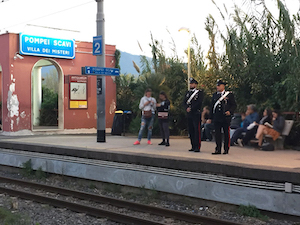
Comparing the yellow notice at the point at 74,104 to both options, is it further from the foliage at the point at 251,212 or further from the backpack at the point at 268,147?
the foliage at the point at 251,212

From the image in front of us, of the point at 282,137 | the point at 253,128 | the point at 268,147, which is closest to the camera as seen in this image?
the point at 268,147

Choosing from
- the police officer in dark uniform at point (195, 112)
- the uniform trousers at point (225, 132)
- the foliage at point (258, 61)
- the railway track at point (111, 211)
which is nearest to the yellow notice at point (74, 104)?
the foliage at point (258, 61)

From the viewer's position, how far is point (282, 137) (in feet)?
33.6

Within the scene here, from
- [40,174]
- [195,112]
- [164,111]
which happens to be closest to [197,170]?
[195,112]

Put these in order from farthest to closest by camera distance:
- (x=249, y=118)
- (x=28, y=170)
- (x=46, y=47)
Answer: (x=46, y=47)
(x=28, y=170)
(x=249, y=118)

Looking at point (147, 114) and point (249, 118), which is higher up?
point (147, 114)

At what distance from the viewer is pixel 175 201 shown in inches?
324

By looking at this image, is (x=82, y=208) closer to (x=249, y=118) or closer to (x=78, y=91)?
(x=249, y=118)

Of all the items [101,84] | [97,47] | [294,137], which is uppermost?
[97,47]

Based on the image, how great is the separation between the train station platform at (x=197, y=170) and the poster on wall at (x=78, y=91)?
7.81 m

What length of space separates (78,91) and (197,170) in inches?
503

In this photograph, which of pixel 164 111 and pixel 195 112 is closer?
pixel 195 112

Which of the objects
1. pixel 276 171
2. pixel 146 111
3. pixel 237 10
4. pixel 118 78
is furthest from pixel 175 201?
pixel 118 78

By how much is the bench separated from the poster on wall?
11339 millimetres
